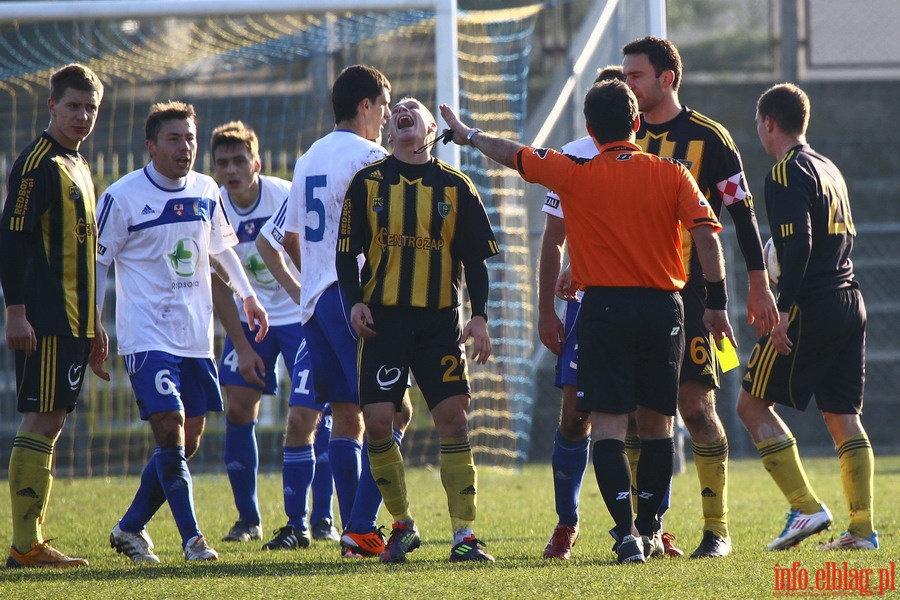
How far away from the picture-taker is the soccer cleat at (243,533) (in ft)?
21.9

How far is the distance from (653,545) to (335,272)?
188 centimetres

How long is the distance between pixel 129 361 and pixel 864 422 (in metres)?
9.89

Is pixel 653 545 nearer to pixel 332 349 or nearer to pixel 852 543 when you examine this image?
pixel 852 543

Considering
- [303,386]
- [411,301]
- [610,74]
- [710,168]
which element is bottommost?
[303,386]

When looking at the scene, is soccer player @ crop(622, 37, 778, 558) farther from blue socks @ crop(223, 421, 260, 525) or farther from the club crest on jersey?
blue socks @ crop(223, 421, 260, 525)

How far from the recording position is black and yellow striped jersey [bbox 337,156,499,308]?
5.39 metres

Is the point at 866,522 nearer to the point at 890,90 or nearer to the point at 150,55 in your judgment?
the point at 150,55

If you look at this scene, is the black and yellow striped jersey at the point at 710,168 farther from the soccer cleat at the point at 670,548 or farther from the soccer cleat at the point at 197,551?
the soccer cleat at the point at 197,551

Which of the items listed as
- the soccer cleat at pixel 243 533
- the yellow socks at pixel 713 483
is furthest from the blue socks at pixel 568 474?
the soccer cleat at pixel 243 533

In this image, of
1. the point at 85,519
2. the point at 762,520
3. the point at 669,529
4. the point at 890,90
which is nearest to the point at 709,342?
the point at 669,529

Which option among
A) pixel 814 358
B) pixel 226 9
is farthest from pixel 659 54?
pixel 226 9

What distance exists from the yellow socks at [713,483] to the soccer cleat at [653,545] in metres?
0.24

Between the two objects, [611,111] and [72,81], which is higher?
[72,81]

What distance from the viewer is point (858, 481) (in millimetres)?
5730
